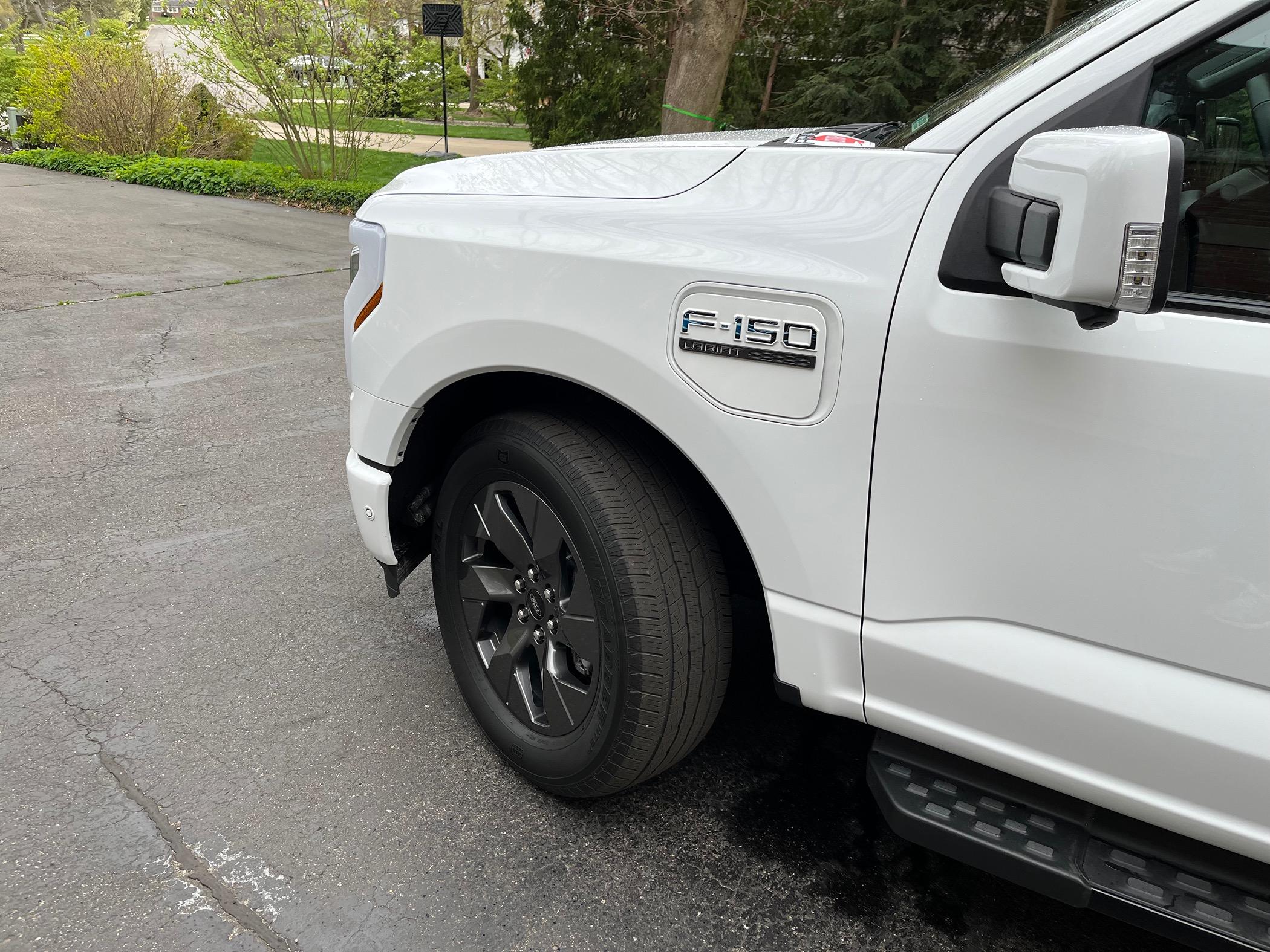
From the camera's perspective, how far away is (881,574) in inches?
65.1

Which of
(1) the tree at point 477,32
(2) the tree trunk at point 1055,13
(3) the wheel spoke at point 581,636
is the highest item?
(1) the tree at point 477,32

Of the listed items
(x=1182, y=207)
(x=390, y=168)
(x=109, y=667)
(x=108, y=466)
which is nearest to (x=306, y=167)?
(x=390, y=168)

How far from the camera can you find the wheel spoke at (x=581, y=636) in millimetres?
2104

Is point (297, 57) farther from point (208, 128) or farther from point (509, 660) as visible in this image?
point (509, 660)

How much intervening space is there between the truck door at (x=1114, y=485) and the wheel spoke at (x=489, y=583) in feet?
3.30

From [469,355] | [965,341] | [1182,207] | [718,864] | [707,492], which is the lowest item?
[718,864]

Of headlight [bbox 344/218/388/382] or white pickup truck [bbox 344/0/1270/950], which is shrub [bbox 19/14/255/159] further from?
white pickup truck [bbox 344/0/1270/950]

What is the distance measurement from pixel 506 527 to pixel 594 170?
83 centimetres

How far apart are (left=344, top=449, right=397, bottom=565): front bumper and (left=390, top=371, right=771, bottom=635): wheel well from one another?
6 cm

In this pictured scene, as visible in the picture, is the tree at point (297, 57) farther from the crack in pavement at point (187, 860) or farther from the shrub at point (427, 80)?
the crack in pavement at point (187, 860)

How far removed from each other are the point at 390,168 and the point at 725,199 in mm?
17073

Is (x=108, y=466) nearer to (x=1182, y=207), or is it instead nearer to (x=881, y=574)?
(x=881, y=574)

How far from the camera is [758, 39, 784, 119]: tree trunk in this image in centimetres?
1397

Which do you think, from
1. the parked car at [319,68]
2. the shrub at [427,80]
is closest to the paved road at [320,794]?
the parked car at [319,68]
